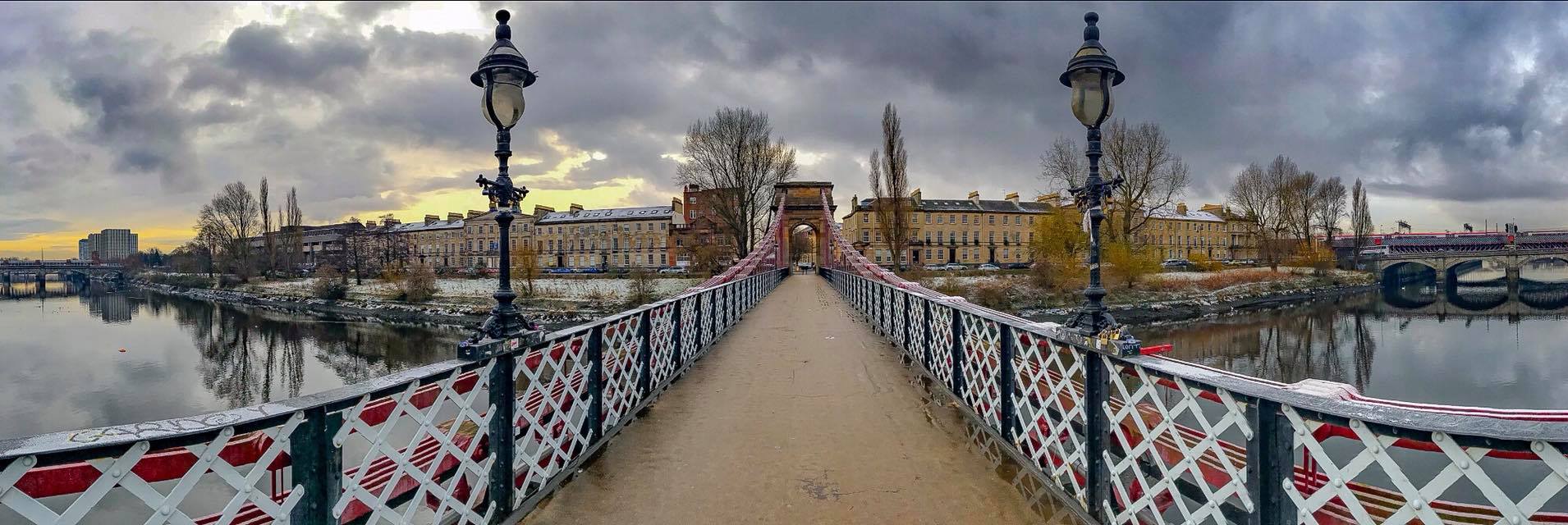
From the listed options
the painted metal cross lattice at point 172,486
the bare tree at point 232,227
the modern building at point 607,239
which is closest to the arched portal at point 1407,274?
the modern building at point 607,239

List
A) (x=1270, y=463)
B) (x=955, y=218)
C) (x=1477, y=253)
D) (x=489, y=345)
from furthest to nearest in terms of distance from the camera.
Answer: (x=955, y=218) < (x=1477, y=253) < (x=489, y=345) < (x=1270, y=463)

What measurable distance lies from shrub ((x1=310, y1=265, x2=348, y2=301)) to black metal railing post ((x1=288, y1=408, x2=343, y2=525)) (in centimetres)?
4165

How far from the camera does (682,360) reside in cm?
707

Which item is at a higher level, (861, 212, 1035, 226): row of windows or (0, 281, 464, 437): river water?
(861, 212, 1035, 226): row of windows

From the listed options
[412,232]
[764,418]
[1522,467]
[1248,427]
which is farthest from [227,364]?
[412,232]

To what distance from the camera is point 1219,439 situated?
2389 millimetres

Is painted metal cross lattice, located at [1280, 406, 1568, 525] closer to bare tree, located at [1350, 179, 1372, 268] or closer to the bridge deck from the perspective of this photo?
the bridge deck

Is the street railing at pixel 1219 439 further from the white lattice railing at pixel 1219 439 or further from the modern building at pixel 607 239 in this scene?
the modern building at pixel 607 239

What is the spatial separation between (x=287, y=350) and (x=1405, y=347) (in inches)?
1409

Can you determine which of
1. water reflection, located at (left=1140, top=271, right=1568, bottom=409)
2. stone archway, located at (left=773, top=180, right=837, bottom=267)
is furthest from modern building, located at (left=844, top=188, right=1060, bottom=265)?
water reflection, located at (left=1140, top=271, right=1568, bottom=409)

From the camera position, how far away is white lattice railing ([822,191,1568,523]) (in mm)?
1549

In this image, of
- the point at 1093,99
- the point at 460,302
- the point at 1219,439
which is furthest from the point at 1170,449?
the point at 460,302

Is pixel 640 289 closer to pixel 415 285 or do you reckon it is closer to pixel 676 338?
pixel 415 285

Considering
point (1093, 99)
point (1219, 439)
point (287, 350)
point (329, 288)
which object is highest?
point (1093, 99)
